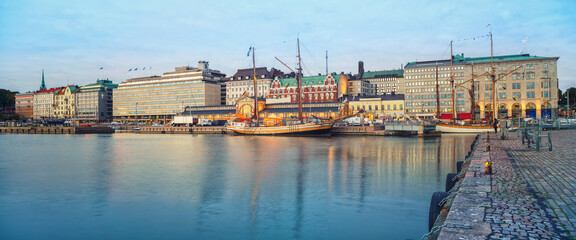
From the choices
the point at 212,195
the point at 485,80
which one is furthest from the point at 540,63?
the point at 212,195

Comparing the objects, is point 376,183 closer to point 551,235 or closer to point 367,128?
point 551,235

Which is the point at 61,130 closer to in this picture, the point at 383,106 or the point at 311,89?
the point at 311,89

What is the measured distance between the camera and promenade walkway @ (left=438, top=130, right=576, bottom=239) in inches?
318

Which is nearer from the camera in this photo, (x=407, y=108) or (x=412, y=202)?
(x=412, y=202)

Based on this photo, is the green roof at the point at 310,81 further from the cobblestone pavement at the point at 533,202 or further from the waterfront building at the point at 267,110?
the cobblestone pavement at the point at 533,202

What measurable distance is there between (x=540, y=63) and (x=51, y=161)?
149701 millimetres

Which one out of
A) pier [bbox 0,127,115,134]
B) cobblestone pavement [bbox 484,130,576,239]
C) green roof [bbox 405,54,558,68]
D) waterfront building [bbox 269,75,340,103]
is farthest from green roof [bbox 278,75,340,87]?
cobblestone pavement [bbox 484,130,576,239]

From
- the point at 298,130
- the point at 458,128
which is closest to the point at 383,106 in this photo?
the point at 458,128

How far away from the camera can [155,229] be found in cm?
1591

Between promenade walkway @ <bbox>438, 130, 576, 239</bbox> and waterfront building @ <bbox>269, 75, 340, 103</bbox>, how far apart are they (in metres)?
146

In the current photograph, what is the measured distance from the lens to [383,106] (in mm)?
147375

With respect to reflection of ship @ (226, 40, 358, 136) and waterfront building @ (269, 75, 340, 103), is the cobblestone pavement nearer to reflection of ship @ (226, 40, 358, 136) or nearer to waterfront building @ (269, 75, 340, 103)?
reflection of ship @ (226, 40, 358, 136)

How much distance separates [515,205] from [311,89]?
159239 millimetres

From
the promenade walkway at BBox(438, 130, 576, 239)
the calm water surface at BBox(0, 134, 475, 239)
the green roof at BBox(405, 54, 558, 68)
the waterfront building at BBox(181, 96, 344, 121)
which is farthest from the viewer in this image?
the green roof at BBox(405, 54, 558, 68)
